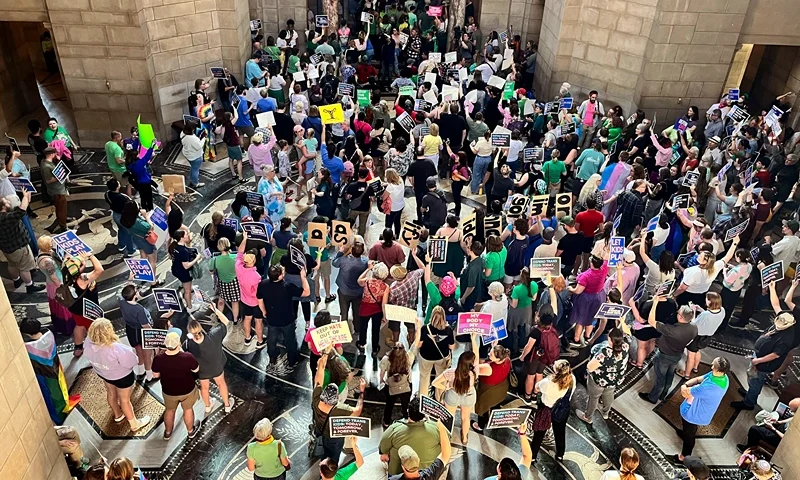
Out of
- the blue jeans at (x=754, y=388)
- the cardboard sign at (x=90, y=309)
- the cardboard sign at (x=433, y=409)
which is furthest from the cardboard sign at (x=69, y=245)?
the blue jeans at (x=754, y=388)

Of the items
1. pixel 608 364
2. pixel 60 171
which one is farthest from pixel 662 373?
pixel 60 171

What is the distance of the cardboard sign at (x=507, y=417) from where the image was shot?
7.01 m

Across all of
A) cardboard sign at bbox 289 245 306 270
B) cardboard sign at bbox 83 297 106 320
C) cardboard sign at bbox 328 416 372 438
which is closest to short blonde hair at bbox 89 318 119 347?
cardboard sign at bbox 83 297 106 320

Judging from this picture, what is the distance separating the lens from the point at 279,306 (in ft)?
29.1

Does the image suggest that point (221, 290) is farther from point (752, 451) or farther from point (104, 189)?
point (752, 451)

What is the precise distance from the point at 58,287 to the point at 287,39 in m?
12.5

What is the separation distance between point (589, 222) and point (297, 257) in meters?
4.72

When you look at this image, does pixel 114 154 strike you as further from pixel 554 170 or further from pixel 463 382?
pixel 463 382

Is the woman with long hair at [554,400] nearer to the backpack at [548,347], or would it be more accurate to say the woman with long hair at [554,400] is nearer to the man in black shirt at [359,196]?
the backpack at [548,347]

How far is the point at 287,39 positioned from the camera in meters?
19.3

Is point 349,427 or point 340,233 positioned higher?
point 340,233

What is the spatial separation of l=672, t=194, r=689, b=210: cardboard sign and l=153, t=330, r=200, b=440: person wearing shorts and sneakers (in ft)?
25.5

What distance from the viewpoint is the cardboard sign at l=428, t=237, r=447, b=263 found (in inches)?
375

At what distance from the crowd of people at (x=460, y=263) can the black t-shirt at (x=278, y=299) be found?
0.03m
